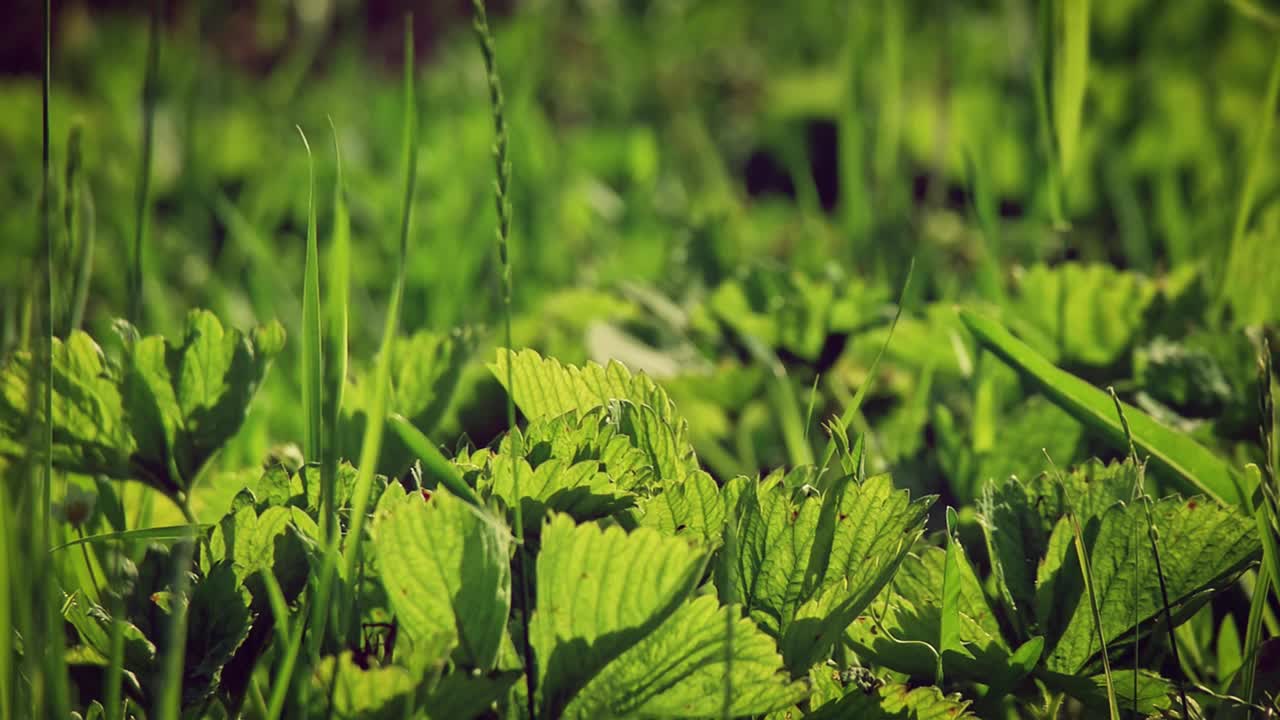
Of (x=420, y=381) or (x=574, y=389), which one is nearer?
(x=574, y=389)

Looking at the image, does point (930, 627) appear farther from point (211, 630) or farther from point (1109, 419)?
point (211, 630)

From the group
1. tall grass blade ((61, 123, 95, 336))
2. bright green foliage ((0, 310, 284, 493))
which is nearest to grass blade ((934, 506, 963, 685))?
bright green foliage ((0, 310, 284, 493))

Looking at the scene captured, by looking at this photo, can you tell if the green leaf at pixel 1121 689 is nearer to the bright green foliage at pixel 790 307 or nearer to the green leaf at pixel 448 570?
the green leaf at pixel 448 570

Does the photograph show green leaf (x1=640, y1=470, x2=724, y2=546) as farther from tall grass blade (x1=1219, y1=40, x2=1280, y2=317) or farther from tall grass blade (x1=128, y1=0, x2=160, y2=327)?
tall grass blade (x1=1219, y1=40, x2=1280, y2=317)

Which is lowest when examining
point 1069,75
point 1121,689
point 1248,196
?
point 1121,689

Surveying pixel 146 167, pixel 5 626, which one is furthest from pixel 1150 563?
pixel 146 167

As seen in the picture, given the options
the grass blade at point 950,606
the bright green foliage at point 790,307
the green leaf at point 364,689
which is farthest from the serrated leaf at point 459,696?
the bright green foliage at point 790,307

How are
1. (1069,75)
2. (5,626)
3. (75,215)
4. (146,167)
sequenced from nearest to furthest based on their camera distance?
(5,626)
(75,215)
(146,167)
(1069,75)

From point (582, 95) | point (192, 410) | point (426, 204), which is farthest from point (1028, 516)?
point (582, 95)
